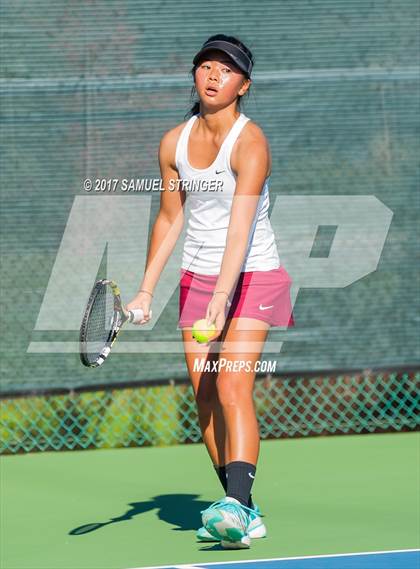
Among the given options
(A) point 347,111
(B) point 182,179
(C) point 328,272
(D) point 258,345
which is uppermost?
(A) point 347,111

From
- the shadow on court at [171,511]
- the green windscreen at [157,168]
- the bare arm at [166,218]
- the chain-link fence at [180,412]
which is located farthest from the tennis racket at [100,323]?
the chain-link fence at [180,412]

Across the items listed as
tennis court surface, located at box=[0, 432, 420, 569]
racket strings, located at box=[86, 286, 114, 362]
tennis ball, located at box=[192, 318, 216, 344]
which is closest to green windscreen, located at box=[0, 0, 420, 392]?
tennis court surface, located at box=[0, 432, 420, 569]

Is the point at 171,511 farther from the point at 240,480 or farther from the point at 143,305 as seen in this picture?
the point at 143,305

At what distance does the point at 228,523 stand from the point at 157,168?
338 cm

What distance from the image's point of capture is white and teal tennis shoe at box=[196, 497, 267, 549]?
5090 mm

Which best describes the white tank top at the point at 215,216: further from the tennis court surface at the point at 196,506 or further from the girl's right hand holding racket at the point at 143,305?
the tennis court surface at the point at 196,506

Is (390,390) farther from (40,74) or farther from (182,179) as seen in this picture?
(182,179)

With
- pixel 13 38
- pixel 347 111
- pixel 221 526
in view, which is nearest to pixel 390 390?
pixel 347 111

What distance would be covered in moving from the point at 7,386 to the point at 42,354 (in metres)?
0.28

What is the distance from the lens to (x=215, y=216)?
5492mm

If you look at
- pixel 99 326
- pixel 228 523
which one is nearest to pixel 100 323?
pixel 99 326

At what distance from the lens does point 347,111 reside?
27.0ft

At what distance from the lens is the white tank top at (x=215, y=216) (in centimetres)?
541

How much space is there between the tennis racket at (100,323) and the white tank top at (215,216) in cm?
35
